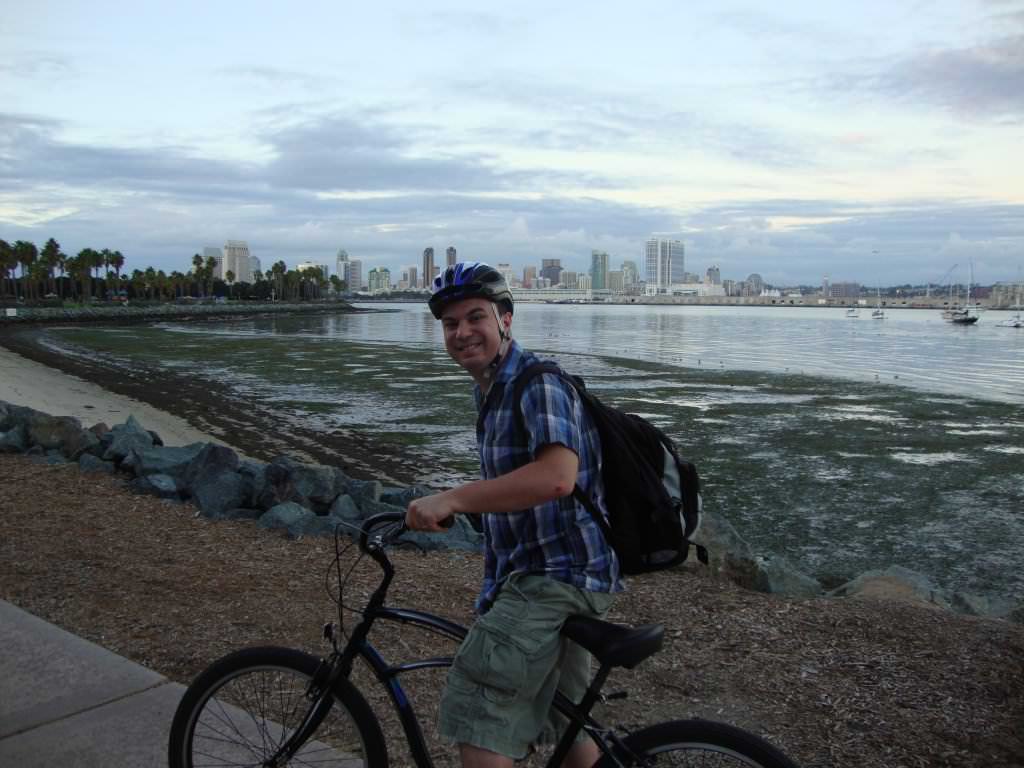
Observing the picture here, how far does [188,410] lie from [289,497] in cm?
1543

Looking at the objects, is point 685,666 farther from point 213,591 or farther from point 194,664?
point 213,591

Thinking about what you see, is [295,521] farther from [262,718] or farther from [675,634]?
[262,718]

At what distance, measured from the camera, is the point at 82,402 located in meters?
24.6

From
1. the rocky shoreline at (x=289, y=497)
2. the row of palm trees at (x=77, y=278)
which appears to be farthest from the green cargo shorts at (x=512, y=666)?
the row of palm trees at (x=77, y=278)

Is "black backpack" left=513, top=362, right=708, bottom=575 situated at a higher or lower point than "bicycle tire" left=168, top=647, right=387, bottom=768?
higher

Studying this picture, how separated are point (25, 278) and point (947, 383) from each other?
143 m

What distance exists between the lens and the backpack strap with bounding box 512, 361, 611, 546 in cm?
236

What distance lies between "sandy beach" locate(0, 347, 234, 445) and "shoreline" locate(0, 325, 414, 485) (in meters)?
0.02

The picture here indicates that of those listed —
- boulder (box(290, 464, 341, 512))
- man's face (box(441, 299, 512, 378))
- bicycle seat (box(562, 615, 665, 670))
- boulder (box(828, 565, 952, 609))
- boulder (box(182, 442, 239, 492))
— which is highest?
man's face (box(441, 299, 512, 378))

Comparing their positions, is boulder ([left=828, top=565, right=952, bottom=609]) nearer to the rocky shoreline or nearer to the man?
the rocky shoreline

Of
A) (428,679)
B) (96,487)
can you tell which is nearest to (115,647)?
(428,679)

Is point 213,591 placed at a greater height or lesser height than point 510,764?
lesser

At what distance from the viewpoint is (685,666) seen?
501 centimetres

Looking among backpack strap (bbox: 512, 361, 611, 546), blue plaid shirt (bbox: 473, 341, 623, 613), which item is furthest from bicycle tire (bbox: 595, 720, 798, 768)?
backpack strap (bbox: 512, 361, 611, 546)
